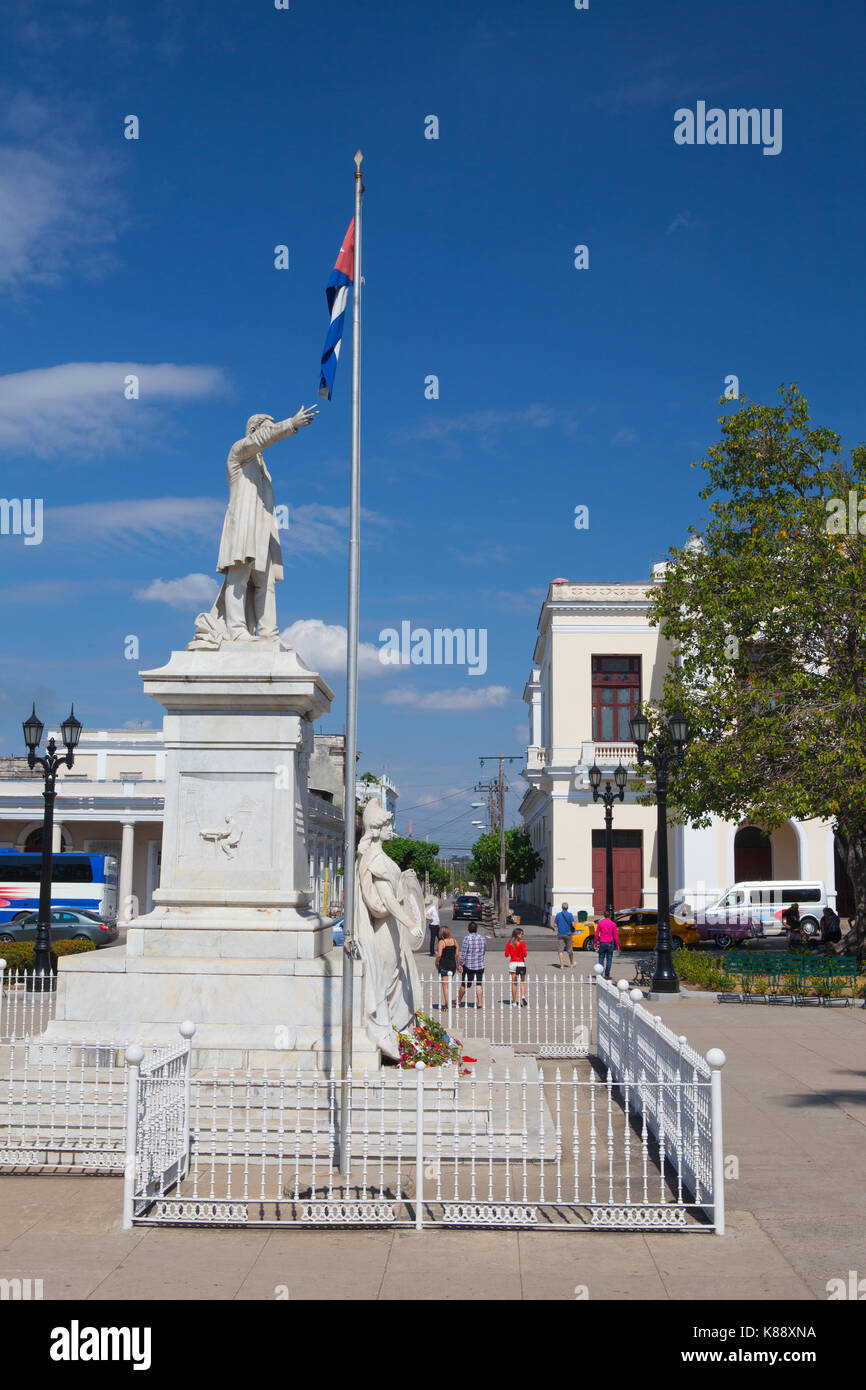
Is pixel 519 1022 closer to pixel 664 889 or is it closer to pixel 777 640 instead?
pixel 664 889

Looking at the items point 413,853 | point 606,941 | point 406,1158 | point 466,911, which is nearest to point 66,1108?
point 406,1158

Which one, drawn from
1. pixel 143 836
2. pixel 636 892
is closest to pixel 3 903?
pixel 143 836

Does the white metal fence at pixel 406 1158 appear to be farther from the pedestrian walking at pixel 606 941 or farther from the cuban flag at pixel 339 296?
the pedestrian walking at pixel 606 941

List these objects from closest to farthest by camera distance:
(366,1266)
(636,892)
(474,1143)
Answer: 1. (366,1266)
2. (474,1143)
3. (636,892)

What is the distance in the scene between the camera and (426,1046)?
30.3 ft

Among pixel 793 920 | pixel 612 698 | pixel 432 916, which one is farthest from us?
pixel 612 698

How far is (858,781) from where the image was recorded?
21672 mm

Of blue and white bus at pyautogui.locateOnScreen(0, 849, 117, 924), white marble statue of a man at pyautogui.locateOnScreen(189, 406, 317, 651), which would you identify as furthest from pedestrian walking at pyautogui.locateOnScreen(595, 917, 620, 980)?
blue and white bus at pyautogui.locateOnScreen(0, 849, 117, 924)

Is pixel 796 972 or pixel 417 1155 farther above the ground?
pixel 417 1155

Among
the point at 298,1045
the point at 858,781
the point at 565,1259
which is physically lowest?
the point at 565,1259

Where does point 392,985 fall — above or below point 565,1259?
above

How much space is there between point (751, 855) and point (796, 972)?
21646 mm
